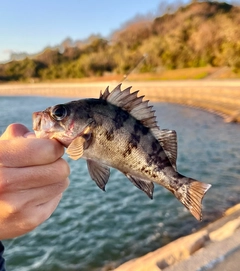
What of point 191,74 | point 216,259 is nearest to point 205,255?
point 216,259

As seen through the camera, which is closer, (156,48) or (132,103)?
(132,103)

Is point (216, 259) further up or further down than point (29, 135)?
further down

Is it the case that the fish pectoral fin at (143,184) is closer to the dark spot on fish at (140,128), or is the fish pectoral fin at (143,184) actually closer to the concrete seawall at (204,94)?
the dark spot on fish at (140,128)

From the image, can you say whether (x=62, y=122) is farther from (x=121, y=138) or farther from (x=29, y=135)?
(x=121, y=138)

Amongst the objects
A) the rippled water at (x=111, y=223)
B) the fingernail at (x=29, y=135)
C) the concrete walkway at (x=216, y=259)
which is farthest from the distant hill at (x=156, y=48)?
the fingernail at (x=29, y=135)

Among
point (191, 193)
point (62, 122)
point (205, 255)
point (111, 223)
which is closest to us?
point (62, 122)

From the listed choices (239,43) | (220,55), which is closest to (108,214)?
(239,43)
